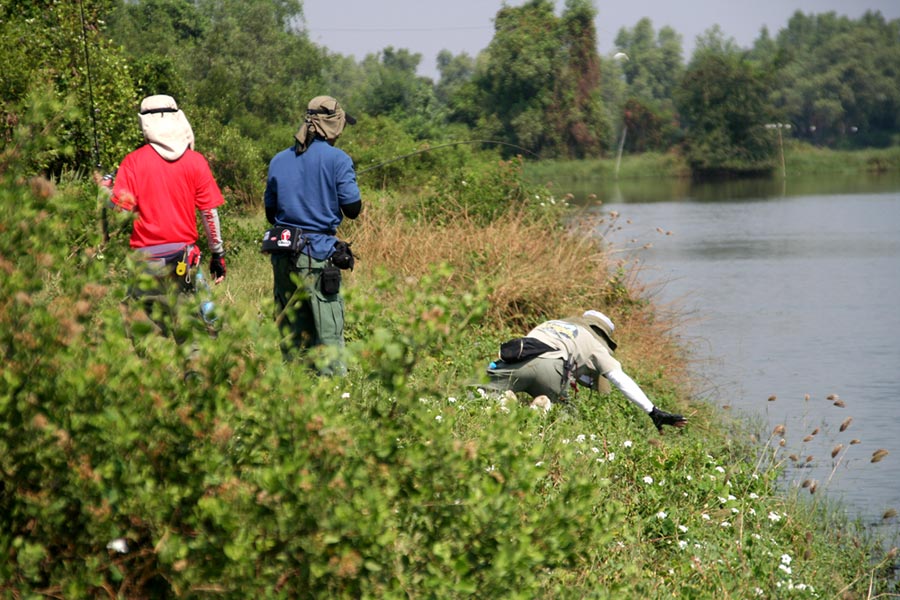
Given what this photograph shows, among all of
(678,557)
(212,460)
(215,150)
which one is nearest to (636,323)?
(678,557)

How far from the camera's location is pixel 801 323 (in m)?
16.8

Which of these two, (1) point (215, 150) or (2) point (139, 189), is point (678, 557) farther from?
(1) point (215, 150)

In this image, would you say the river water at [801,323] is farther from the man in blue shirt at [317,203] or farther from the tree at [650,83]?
the tree at [650,83]

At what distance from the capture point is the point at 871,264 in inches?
924

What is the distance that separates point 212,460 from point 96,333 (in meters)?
A: 0.71

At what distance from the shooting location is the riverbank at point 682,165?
70.1 m

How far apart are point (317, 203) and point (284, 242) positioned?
30 centimetres

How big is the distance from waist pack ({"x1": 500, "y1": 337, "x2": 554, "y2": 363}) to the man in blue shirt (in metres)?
1.22

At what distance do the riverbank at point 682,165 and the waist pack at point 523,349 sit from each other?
5882cm

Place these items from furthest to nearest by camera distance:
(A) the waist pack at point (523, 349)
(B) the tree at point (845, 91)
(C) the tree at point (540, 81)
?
(B) the tree at point (845, 91) < (C) the tree at point (540, 81) < (A) the waist pack at point (523, 349)

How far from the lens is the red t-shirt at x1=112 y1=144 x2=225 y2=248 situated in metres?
6.46

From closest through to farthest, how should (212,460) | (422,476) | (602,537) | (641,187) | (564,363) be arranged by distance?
(212,460)
(422,476)
(602,537)
(564,363)
(641,187)

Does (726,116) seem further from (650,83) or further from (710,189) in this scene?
(650,83)

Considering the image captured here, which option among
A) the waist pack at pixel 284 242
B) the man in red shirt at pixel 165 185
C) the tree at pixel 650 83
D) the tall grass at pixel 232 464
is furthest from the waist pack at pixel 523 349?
the tree at pixel 650 83
